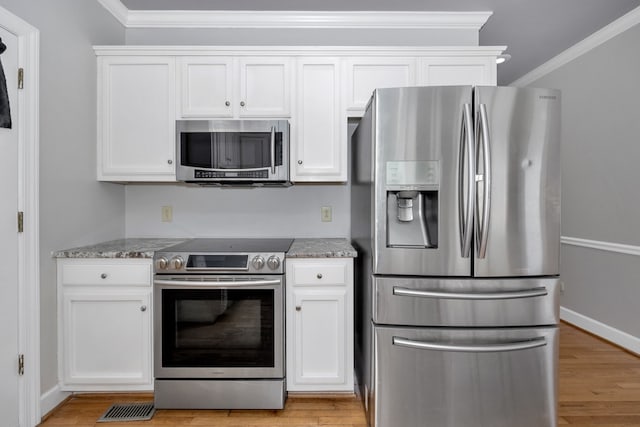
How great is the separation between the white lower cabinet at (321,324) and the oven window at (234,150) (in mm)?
722

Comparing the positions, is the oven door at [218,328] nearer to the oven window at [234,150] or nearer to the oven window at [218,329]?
the oven window at [218,329]

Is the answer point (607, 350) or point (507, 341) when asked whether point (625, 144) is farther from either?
point (507, 341)

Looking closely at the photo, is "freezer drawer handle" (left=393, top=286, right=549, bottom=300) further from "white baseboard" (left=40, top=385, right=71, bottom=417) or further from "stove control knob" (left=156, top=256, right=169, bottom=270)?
"white baseboard" (left=40, top=385, right=71, bottom=417)

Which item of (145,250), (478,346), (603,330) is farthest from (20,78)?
(603,330)

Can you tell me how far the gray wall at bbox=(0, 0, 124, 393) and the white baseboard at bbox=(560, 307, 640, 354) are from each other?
13.8 ft

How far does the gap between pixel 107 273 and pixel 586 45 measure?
4.35m

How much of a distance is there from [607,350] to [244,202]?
10.7 ft

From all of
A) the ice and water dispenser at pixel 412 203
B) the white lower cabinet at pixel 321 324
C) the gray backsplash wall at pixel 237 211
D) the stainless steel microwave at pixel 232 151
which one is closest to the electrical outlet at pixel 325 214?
the gray backsplash wall at pixel 237 211

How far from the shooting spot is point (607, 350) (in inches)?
115

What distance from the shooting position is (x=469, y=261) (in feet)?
5.72

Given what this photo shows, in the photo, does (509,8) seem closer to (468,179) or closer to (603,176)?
(603,176)

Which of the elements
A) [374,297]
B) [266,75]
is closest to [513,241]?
[374,297]

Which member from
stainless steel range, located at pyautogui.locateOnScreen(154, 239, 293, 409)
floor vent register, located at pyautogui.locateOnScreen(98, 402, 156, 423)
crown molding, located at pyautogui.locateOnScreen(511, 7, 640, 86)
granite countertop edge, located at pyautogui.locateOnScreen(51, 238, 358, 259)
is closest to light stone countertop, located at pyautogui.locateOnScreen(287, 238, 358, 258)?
granite countertop edge, located at pyautogui.locateOnScreen(51, 238, 358, 259)

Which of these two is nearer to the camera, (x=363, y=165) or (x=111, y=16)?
(x=363, y=165)
